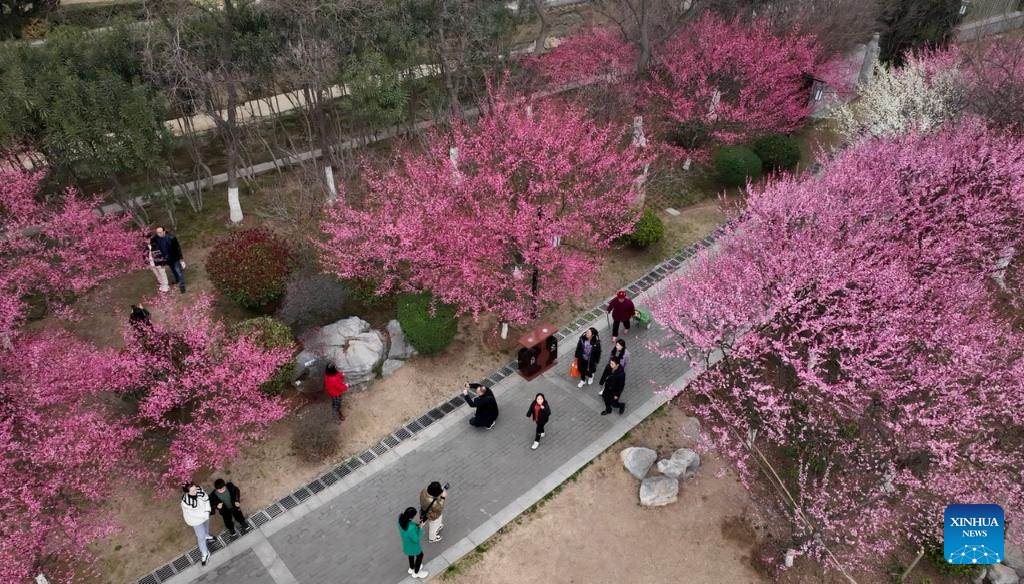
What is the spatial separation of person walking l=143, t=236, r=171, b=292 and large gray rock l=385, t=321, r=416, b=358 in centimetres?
626

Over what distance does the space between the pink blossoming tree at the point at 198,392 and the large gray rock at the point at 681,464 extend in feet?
25.9

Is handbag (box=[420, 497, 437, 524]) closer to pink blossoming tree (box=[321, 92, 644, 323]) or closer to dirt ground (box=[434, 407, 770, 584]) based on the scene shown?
dirt ground (box=[434, 407, 770, 584])

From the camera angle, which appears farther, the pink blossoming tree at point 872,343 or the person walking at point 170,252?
the person walking at point 170,252

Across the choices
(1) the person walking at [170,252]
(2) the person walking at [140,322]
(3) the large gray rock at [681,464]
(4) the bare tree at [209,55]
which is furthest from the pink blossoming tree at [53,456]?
(3) the large gray rock at [681,464]

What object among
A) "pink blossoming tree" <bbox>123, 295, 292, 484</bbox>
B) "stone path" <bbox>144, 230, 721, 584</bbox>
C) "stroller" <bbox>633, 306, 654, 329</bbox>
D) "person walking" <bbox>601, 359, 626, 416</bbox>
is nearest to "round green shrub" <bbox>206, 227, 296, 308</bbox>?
"pink blossoming tree" <bbox>123, 295, 292, 484</bbox>

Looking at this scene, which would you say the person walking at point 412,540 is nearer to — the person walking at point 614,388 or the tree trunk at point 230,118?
the person walking at point 614,388

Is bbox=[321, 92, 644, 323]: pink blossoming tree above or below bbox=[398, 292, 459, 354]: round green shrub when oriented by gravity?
above

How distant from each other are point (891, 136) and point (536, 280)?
1237 cm

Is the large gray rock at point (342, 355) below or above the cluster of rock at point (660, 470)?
above

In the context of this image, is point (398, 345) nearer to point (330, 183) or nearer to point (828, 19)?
point (330, 183)

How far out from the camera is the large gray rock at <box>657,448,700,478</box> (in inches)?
502

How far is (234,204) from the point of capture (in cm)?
1981

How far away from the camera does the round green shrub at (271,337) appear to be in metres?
13.8

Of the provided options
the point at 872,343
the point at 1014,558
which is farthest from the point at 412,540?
the point at 1014,558
